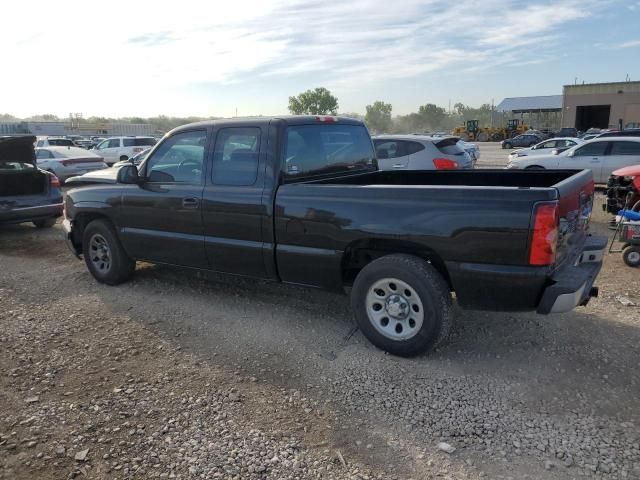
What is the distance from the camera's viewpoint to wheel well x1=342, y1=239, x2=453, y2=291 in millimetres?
3841

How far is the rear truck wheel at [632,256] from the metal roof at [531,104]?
7660cm

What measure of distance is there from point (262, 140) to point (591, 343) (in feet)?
10.5

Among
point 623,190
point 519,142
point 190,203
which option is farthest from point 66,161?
point 519,142

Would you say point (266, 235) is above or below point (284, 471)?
above

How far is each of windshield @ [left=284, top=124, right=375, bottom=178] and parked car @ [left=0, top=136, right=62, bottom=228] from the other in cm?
652

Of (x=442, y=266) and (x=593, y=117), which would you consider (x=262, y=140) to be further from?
(x=593, y=117)

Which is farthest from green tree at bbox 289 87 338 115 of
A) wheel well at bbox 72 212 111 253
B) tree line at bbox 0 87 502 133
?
wheel well at bbox 72 212 111 253

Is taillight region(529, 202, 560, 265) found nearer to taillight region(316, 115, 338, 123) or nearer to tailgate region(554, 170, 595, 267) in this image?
tailgate region(554, 170, 595, 267)

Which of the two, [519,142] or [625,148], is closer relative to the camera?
[625,148]

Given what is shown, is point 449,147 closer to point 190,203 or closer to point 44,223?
point 190,203

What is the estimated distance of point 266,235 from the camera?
4438mm

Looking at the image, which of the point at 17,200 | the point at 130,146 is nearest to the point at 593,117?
the point at 130,146

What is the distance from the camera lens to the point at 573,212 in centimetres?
374

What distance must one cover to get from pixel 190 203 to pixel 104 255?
1.74 metres
